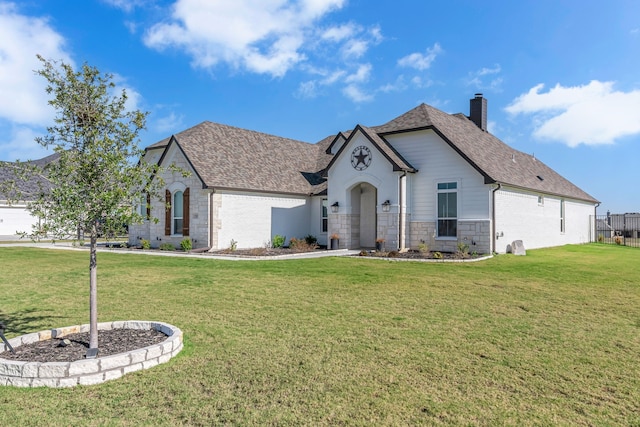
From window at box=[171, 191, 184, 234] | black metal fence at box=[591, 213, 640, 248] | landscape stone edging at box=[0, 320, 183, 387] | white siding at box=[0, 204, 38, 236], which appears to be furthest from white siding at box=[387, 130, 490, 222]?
white siding at box=[0, 204, 38, 236]

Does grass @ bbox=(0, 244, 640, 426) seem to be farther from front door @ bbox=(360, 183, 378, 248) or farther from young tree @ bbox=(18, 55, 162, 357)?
front door @ bbox=(360, 183, 378, 248)

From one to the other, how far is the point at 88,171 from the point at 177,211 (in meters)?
18.5

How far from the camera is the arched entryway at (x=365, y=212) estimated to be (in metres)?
24.2

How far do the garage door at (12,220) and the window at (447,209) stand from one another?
34169 millimetres

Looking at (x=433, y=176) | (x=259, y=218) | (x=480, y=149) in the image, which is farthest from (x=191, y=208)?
(x=480, y=149)

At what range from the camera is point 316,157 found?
103 ft

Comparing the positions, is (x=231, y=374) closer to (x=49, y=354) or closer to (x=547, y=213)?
(x=49, y=354)

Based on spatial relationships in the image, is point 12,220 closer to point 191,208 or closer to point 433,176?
point 191,208

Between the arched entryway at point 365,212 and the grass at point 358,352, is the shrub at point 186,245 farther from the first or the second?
the grass at point 358,352

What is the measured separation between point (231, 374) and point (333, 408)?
1.46 meters

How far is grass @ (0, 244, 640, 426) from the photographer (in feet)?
13.9

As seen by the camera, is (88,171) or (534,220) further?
(534,220)

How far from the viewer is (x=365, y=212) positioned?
2478 cm

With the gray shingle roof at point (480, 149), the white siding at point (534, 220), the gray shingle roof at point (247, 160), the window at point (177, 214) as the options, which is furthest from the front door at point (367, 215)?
the window at point (177, 214)
